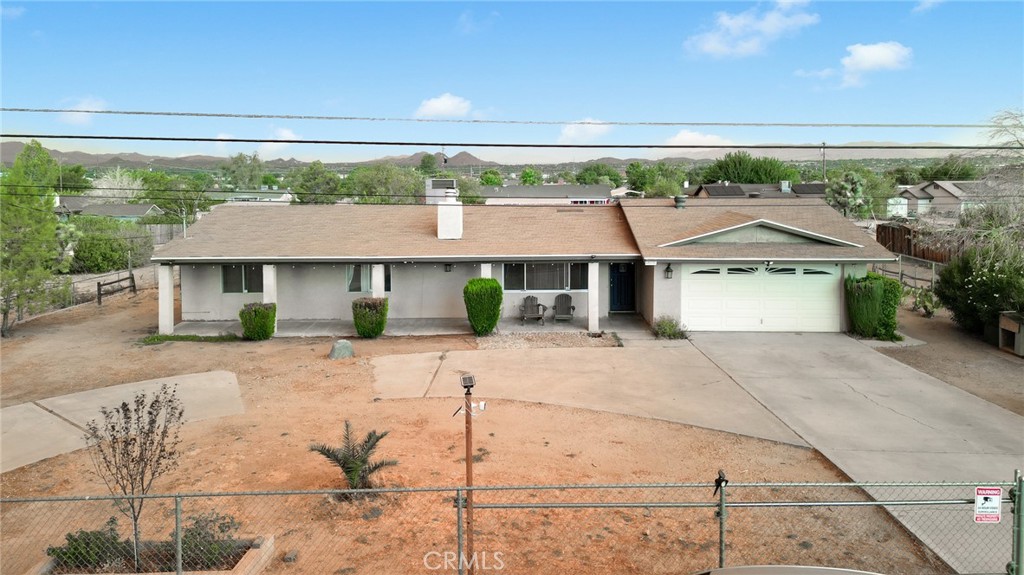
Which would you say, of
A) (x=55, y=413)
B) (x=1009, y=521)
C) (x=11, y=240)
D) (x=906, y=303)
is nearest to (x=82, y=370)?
(x=55, y=413)

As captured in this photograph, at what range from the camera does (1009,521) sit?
299 inches

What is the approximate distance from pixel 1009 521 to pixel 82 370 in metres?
17.0

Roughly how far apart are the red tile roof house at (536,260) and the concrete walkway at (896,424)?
7.10 feet

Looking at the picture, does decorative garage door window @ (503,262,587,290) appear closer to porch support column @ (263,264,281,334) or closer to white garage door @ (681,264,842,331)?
white garage door @ (681,264,842,331)

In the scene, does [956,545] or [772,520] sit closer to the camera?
[956,545]

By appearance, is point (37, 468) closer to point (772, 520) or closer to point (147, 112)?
point (147, 112)

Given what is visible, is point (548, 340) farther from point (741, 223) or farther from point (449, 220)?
point (741, 223)

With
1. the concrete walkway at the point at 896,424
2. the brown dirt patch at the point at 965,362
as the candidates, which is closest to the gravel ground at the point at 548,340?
the concrete walkway at the point at 896,424

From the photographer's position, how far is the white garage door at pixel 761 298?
1856cm

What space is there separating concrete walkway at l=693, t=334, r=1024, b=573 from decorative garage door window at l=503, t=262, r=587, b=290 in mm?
5045

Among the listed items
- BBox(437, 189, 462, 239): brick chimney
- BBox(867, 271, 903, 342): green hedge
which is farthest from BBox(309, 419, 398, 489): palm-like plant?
BBox(867, 271, 903, 342): green hedge

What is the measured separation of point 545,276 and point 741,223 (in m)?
5.87

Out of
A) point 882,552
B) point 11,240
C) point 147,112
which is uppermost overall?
point 147,112

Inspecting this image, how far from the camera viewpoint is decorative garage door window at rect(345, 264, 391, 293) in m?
20.4
